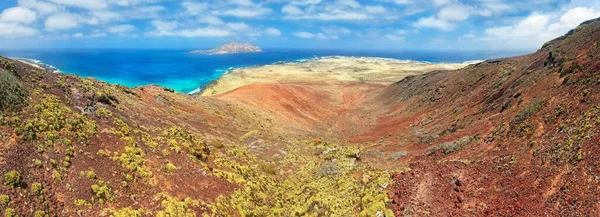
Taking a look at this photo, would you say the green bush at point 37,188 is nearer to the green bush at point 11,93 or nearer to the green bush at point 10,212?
the green bush at point 10,212

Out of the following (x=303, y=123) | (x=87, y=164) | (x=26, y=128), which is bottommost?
(x=303, y=123)

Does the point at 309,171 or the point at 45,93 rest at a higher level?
the point at 45,93

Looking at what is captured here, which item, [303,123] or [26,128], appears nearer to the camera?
[26,128]

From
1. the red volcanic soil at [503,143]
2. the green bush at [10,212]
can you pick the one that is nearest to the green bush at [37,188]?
the green bush at [10,212]

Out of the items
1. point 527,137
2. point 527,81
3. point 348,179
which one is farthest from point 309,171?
point 527,81

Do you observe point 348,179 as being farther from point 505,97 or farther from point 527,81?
point 527,81

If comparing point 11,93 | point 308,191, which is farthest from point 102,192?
point 308,191

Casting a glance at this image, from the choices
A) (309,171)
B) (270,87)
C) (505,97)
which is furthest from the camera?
(270,87)

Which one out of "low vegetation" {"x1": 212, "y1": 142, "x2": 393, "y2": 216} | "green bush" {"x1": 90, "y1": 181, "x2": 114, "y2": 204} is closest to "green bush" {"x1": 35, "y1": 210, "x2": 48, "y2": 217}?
"green bush" {"x1": 90, "y1": 181, "x2": 114, "y2": 204}
